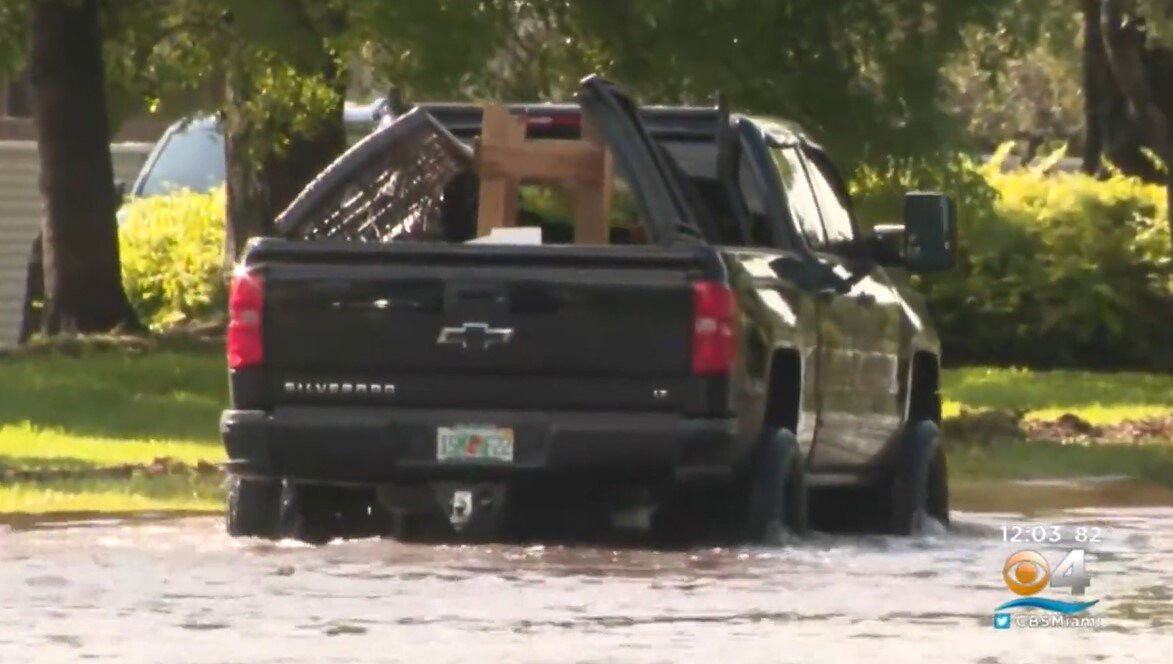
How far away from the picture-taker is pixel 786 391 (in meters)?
13.2

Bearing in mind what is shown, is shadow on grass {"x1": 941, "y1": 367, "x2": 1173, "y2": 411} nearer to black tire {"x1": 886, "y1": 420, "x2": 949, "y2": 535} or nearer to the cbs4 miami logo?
black tire {"x1": 886, "y1": 420, "x2": 949, "y2": 535}

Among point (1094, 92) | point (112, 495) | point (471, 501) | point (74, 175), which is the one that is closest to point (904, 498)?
point (471, 501)

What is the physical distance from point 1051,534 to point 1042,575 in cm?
279

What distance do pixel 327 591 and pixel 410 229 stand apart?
2.95 metres

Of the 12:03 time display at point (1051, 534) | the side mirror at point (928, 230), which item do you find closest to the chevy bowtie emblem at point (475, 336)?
Result: the side mirror at point (928, 230)

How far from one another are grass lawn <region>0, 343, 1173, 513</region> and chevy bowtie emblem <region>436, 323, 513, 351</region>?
14.6 ft

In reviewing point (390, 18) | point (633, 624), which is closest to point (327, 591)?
point (633, 624)

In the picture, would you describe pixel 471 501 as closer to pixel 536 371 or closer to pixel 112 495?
pixel 536 371

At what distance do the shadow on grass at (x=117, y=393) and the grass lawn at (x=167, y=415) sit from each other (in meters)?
0.01

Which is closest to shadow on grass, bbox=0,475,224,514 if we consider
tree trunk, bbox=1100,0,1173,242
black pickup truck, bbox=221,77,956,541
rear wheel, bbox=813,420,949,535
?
rear wheel, bbox=813,420,949,535

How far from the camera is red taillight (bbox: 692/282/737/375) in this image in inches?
481

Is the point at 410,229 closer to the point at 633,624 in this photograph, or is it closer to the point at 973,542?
the point at 973,542

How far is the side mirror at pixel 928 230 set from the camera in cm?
1423

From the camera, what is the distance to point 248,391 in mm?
12523
